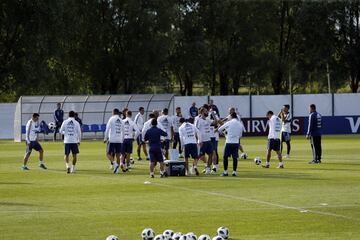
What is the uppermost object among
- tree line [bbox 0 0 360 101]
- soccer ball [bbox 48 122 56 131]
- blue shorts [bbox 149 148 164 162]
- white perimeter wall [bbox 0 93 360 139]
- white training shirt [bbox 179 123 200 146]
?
tree line [bbox 0 0 360 101]

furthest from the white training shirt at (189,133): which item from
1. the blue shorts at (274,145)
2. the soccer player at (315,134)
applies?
the soccer player at (315,134)

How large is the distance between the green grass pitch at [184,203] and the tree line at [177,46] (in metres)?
35.8

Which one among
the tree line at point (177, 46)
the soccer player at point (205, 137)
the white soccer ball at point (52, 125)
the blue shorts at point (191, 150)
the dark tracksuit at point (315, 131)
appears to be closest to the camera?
the blue shorts at point (191, 150)

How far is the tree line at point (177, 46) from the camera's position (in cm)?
6919

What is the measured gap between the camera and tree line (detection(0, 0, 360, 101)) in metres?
69.2

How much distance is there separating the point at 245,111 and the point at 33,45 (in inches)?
702

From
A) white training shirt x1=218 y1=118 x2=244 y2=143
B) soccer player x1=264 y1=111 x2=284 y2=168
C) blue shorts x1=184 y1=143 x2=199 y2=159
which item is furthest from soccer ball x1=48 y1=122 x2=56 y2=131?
white training shirt x1=218 y1=118 x2=244 y2=143

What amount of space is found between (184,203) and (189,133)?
30.2 feet

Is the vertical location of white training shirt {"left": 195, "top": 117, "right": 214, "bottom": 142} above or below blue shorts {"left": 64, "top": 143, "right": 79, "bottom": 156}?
above

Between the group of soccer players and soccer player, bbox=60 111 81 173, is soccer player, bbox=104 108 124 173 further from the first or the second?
soccer player, bbox=60 111 81 173

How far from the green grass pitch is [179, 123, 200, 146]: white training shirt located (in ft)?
6.39

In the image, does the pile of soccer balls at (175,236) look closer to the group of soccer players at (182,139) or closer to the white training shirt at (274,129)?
the group of soccer players at (182,139)

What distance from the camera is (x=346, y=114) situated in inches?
2549

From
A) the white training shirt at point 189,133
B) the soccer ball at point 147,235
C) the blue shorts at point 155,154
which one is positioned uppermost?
the white training shirt at point 189,133
